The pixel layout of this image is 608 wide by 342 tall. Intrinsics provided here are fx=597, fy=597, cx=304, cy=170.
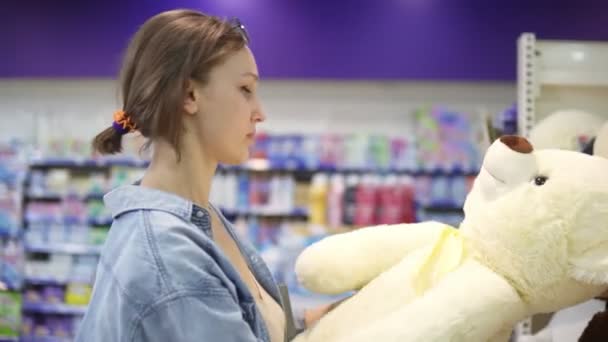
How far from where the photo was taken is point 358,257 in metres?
1.17

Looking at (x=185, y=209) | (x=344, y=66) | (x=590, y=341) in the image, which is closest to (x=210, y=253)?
(x=185, y=209)

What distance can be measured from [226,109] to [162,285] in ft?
1.09

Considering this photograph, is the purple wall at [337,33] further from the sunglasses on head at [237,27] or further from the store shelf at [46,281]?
the sunglasses on head at [237,27]

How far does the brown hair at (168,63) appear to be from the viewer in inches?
38.5

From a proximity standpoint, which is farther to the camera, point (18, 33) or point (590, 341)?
point (18, 33)

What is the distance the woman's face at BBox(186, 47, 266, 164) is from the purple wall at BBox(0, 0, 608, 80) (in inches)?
148

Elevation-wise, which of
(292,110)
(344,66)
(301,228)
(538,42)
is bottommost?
(301,228)

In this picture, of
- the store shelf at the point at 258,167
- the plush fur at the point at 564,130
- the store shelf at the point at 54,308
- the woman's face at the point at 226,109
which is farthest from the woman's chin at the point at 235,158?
the store shelf at the point at 54,308

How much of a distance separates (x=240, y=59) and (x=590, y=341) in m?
0.84

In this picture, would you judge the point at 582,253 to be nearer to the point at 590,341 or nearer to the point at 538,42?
the point at 590,341

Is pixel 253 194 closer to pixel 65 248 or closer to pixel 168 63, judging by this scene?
pixel 65 248

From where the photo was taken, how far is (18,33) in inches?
202

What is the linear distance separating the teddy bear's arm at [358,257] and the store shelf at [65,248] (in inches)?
163

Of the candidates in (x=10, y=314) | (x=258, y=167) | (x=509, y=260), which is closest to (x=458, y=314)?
(x=509, y=260)
